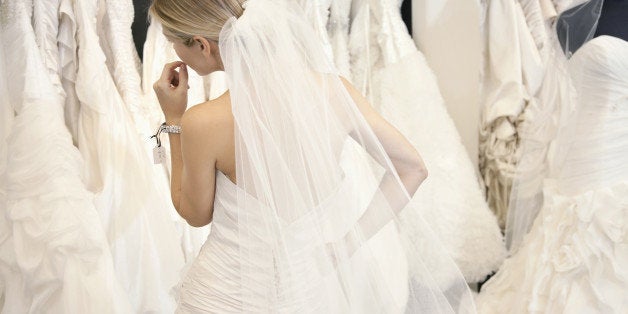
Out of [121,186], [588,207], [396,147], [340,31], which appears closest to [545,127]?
[588,207]

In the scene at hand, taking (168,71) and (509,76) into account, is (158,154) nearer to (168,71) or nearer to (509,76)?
(168,71)

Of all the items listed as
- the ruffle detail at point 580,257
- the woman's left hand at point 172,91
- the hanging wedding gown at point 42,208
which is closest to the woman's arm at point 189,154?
the woman's left hand at point 172,91

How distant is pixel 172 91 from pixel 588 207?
1015mm

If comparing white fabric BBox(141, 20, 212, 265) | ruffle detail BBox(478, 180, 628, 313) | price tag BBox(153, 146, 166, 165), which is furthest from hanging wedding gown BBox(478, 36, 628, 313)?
price tag BBox(153, 146, 166, 165)

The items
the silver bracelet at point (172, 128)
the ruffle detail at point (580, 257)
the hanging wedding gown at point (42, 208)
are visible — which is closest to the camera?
Result: the silver bracelet at point (172, 128)

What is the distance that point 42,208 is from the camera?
4.04 feet

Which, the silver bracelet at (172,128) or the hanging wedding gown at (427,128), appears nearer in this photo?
the silver bracelet at (172,128)

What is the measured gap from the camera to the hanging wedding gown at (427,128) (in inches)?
64.5

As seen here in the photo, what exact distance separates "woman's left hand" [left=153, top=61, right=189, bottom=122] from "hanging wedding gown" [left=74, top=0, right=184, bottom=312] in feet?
1.34

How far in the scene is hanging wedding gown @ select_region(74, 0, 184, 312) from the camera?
1.35 metres

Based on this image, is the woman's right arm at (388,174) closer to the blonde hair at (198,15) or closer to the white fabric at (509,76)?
the blonde hair at (198,15)

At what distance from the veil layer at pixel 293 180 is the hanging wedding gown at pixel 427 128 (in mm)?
762

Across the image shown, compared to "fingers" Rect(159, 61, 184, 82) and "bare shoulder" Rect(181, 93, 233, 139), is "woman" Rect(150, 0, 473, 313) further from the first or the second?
"fingers" Rect(159, 61, 184, 82)

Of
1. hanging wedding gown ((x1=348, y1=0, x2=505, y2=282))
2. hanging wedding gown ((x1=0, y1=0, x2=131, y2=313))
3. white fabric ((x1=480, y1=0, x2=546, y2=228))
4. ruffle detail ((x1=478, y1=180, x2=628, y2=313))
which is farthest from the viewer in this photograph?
white fabric ((x1=480, y1=0, x2=546, y2=228))
